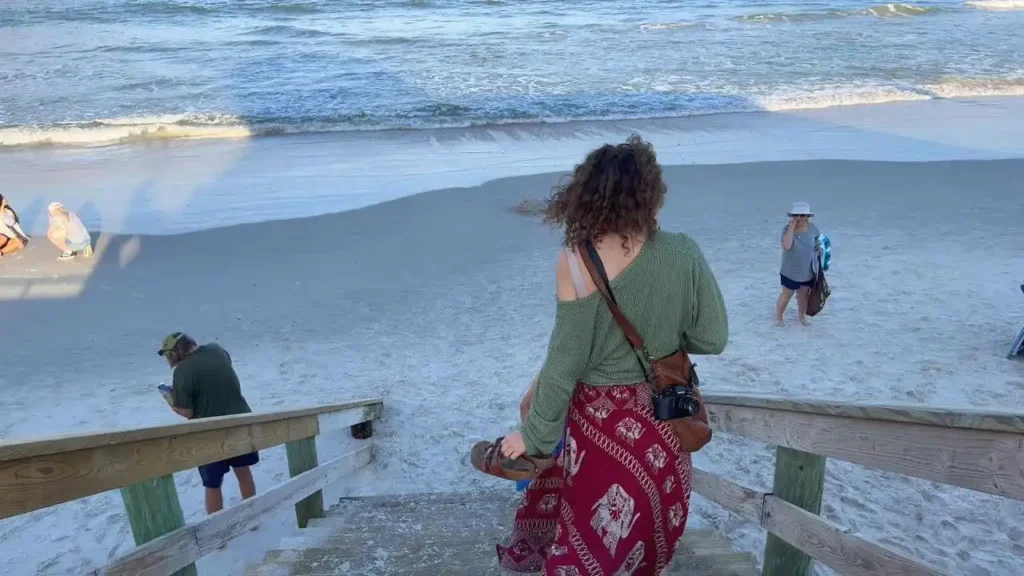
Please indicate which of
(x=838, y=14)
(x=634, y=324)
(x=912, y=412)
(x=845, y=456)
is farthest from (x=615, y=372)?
(x=838, y=14)

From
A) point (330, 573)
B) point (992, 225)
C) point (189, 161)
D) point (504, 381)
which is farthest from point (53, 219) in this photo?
point (992, 225)

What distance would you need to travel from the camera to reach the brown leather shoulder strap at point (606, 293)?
2.18m

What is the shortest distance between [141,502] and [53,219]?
8.44 metres

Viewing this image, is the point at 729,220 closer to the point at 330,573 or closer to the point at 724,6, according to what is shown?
the point at 330,573

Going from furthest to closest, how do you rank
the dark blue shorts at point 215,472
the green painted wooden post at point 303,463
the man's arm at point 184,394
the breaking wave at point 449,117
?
the breaking wave at point 449,117, the dark blue shorts at point 215,472, the man's arm at point 184,394, the green painted wooden post at point 303,463

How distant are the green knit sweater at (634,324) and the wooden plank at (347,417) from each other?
224 centimetres

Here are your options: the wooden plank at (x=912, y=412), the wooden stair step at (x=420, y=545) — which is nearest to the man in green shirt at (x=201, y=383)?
the wooden stair step at (x=420, y=545)

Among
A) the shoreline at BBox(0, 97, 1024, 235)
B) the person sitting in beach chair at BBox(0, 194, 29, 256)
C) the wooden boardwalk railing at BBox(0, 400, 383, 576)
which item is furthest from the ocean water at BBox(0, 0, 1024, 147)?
the wooden boardwalk railing at BBox(0, 400, 383, 576)

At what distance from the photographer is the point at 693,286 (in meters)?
2.26

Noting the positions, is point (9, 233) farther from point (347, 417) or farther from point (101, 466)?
point (101, 466)

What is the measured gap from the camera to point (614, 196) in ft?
7.18

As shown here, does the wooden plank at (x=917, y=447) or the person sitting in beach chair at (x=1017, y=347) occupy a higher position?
the wooden plank at (x=917, y=447)

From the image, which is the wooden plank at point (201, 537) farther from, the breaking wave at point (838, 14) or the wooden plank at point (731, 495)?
the breaking wave at point (838, 14)

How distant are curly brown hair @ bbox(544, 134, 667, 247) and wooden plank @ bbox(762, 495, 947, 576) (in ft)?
3.54
